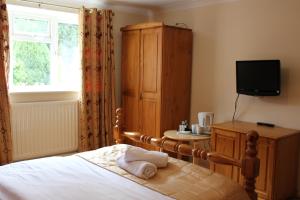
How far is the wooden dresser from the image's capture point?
10.1ft

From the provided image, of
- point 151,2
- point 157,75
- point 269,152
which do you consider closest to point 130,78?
point 157,75

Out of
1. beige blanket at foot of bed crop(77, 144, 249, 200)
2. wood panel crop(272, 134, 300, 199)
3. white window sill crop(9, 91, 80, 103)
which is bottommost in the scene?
wood panel crop(272, 134, 300, 199)

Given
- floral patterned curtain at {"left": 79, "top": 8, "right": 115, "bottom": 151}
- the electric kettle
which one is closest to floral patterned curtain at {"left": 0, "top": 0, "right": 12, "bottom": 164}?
floral patterned curtain at {"left": 79, "top": 8, "right": 115, "bottom": 151}

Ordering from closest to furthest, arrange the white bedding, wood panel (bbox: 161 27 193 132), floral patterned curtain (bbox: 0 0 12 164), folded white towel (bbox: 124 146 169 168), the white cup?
the white bedding, folded white towel (bbox: 124 146 169 168), floral patterned curtain (bbox: 0 0 12 164), the white cup, wood panel (bbox: 161 27 193 132)

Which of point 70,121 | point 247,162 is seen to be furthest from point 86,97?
point 247,162

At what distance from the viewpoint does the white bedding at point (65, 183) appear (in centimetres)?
177

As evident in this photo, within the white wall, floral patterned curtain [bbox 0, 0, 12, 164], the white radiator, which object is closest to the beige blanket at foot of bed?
the white wall

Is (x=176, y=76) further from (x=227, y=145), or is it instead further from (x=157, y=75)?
(x=227, y=145)

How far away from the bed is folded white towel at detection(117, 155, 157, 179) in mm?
37

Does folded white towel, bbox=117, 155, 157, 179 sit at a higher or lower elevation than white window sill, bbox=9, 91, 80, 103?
lower

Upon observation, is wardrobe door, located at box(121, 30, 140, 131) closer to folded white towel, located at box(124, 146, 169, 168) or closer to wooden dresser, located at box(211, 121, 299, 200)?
wooden dresser, located at box(211, 121, 299, 200)

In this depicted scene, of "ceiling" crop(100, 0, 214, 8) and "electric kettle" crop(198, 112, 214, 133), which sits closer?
"electric kettle" crop(198, 112, 214, 133)

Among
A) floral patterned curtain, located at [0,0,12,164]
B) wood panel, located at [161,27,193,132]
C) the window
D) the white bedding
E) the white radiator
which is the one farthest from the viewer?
wood panel, located at [161,27,193,132]

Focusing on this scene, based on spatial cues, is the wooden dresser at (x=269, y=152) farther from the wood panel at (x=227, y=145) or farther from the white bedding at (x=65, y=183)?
the white bedding at (x=65, y=183)
